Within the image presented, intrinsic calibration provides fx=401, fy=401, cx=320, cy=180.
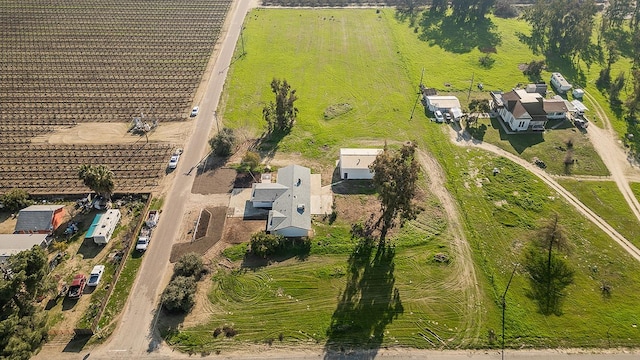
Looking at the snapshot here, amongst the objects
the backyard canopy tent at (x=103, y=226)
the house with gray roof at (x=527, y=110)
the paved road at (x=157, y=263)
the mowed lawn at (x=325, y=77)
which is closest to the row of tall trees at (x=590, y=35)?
the house with gray roof at (x=527, y=110)

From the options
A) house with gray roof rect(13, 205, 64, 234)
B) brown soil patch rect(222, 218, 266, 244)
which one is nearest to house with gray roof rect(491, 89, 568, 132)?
brown soil patch rect(222, 218, 266, 244)

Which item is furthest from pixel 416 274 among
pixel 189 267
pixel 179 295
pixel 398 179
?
pixel 179 295

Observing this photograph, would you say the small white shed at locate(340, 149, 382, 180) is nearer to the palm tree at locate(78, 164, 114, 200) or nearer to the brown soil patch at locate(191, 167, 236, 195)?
the brown soil patch at locate(191, 167, 236, 195)

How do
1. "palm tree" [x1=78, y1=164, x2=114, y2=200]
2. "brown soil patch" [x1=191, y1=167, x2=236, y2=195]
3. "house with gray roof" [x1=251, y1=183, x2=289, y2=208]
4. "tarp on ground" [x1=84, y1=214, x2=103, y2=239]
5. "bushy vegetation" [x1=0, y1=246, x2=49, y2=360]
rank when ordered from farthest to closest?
"brown soil patch" [x1=191, y1=167, x2=236, y2=195] < "house with gray roof" [x1=251, y1=183, x2=289, y2=208] < "palm tree" [x1=78, y1=164, x2=114, y2=200] < "tarp on ground" [x1=84, y1=214, x2=103, y2=239] < "bushy vegetation" [x1=0, y1=246, x2=49, y2=360]

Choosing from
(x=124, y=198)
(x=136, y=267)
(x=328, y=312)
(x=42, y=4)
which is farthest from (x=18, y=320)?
(x=42, y=4)

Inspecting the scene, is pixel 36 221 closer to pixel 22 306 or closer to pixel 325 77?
pixel 22 306

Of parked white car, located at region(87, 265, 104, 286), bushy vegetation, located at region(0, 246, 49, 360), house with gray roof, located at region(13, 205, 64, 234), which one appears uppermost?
bushy vegetation, located at region(0, 246, 49, 360)
